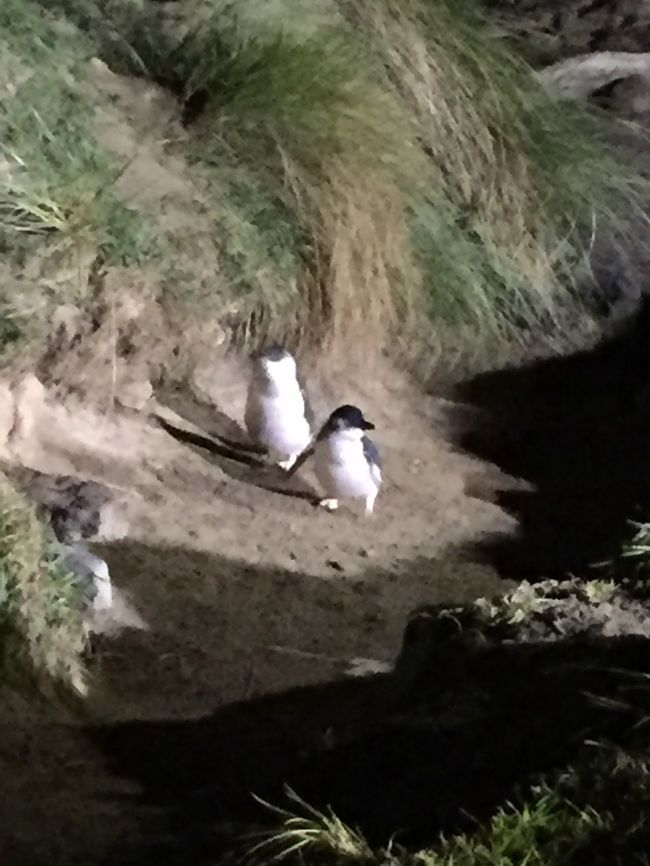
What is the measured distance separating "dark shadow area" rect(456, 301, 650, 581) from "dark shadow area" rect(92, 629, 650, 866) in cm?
80

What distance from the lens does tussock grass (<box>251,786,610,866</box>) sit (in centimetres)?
140

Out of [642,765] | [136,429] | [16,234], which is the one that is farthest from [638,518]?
[16,234]

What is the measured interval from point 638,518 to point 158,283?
4.09 ft

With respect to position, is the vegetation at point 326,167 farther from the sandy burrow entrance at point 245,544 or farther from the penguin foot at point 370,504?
the penguin foot at point 370,504

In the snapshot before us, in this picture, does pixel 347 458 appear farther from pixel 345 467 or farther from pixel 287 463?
pixel 287 463

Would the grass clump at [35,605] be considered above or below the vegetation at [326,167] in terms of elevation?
below

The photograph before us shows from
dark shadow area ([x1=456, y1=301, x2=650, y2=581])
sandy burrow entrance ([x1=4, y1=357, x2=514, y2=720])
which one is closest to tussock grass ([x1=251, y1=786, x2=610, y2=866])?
sandy burrow entrance ([x1=4, y1=357, x2=514, y2=720])

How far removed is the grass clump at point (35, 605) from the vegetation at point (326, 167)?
55 centimetres

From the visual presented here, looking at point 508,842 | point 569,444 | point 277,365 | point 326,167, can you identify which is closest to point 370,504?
point 277,365

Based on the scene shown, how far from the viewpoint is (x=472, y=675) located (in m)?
1.86

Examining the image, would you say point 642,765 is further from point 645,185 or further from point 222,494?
point 645,185

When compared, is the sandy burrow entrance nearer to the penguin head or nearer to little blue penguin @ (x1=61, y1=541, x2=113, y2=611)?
little blue penguin @ (x1=61, y1=541, x2=113, y2=611)

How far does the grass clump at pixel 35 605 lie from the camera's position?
86.6 inches

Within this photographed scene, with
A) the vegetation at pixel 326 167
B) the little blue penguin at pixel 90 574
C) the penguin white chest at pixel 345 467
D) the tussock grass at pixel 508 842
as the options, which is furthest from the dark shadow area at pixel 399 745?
the vegetation at pixel 326 167
